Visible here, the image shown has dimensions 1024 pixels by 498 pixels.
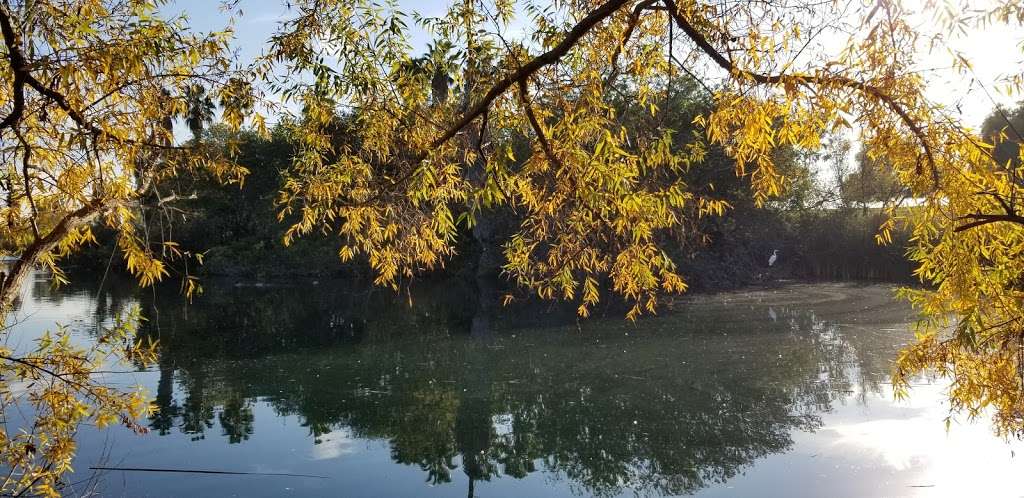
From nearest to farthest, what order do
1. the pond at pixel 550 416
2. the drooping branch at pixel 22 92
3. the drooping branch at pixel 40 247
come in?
the drooping branch at pixel 22 92
the drooping branch at pixel 40 247
the pond at pixel 550 416

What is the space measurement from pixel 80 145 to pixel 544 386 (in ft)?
19.7

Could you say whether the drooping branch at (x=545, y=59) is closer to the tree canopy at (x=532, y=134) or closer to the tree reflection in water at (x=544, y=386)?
the tree canopy at (x=532, y=134)

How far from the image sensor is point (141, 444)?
6.09 m

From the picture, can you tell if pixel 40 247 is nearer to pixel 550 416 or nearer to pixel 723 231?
pixel 550 416

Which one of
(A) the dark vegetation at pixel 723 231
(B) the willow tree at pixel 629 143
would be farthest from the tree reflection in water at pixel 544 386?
(A) the dark vegetation at pixel 723 231

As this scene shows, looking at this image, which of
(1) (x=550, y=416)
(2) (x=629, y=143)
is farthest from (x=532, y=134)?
(1) (x=550, y=416)

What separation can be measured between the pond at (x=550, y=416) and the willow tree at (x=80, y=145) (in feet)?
1.52

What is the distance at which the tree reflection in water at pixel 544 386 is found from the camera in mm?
5871

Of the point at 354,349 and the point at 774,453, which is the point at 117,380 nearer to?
the point at 354,349

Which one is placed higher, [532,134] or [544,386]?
[532,134]

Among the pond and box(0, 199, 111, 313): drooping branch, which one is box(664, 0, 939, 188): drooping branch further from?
box(0, 199, 111, 313): drooping branch

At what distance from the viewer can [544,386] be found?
8.10 metres

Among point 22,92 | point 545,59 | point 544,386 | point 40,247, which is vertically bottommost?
point 544,386

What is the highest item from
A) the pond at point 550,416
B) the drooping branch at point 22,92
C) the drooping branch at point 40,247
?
the drooping branch at point 22,92
